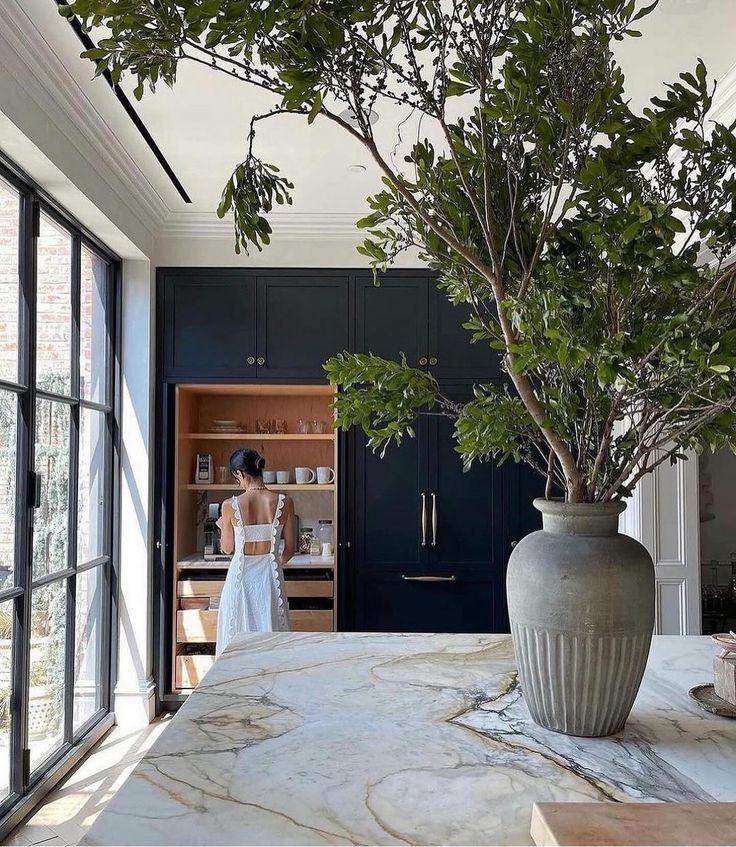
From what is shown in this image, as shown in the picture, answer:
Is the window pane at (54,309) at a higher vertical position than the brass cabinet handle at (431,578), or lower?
higher

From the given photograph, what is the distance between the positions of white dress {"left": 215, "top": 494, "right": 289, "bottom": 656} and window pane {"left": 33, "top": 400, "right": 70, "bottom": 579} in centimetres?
83

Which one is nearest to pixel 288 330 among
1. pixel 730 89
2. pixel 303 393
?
pixel 303 393

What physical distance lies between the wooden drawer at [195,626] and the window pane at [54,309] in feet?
5.05

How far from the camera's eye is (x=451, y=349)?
4375 millimetres

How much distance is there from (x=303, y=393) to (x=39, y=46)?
255 centimetres

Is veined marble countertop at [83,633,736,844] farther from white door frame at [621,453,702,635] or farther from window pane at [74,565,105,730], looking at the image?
white door frame at [621,453,702,635]

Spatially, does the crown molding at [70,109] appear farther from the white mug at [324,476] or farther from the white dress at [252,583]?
the white mug at [324,476]

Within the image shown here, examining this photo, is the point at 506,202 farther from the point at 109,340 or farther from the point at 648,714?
the point at 109,340

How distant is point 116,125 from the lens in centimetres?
314

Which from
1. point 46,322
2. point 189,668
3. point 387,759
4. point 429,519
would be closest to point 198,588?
point 189,668

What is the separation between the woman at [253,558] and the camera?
3.81 m

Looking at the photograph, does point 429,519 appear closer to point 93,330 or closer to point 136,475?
point 136,475

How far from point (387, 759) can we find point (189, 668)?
3.50 m

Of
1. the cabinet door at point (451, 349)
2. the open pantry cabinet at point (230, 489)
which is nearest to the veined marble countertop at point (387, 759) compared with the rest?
the open pantry cabinet at point (230, 489)
